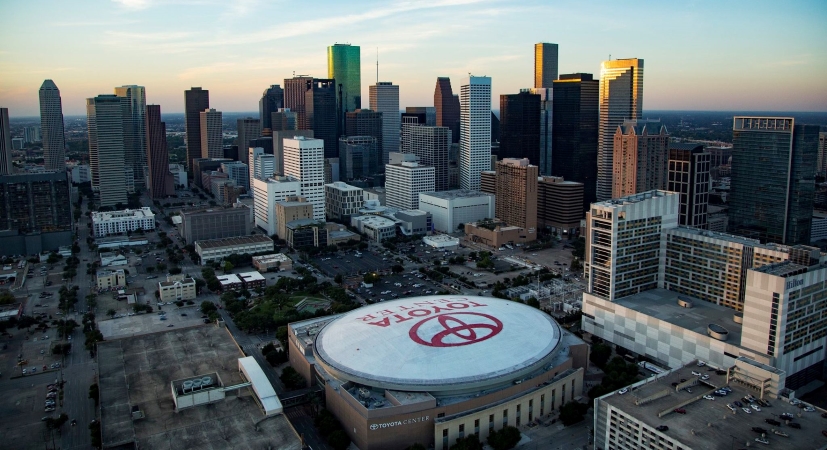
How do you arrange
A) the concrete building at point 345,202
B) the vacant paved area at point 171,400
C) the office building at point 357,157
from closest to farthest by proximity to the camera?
the vacant paved area at point 171,400, the concrete building at point 345,202, the office building at point 357,157

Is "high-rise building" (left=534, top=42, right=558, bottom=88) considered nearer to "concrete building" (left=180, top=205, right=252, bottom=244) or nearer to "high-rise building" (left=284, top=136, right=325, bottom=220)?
"high-rise building" (left=284, top=136, right=325, bottom=220)

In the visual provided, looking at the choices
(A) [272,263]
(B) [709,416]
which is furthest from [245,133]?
(B) [709,416]

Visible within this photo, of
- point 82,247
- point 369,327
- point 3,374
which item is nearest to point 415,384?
point 369,327

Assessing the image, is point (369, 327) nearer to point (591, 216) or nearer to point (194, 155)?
point (591, 216)

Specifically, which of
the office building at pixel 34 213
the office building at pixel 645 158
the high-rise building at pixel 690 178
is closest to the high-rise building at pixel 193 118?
the office building at pixel 34 213

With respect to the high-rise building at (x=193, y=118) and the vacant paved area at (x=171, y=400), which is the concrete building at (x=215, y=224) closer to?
the vacant paved area at (x=171, y=400)

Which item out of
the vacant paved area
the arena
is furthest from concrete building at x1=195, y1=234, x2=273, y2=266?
the arena
